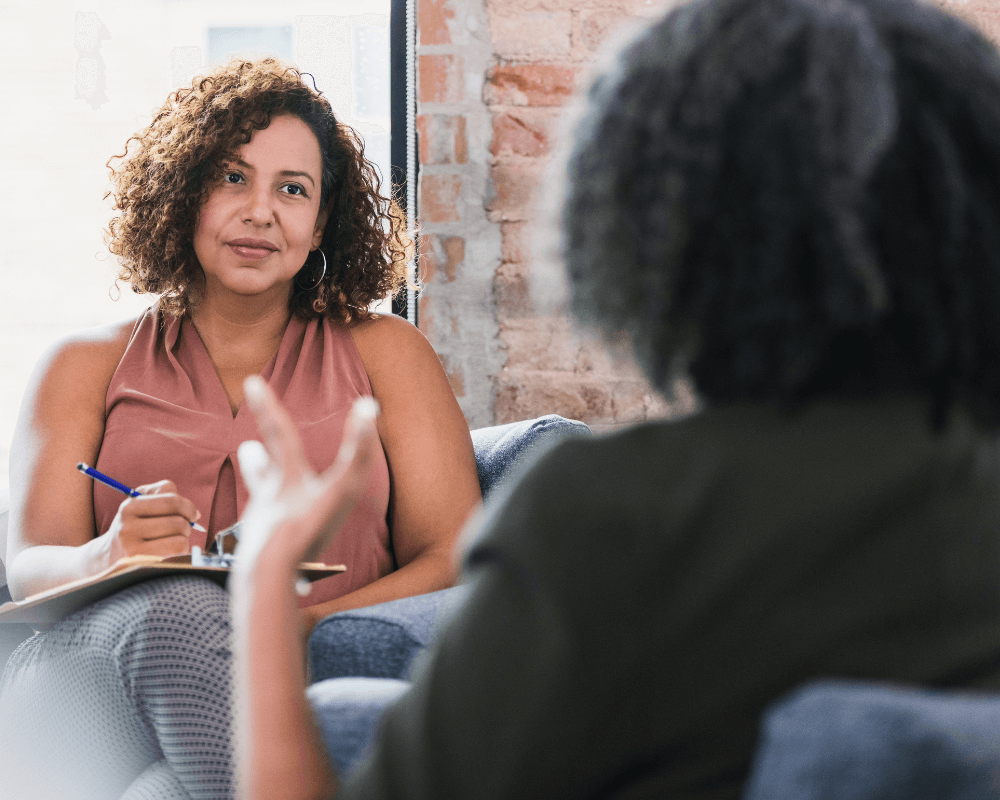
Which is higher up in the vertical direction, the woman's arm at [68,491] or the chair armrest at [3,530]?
the woman's arm at [68,491]

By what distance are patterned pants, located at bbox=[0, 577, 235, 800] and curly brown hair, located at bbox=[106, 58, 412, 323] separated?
65cm

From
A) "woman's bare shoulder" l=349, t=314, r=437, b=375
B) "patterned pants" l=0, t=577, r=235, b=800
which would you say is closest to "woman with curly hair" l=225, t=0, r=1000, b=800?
"patterned pants" l=0, t=577, r=235, b=800

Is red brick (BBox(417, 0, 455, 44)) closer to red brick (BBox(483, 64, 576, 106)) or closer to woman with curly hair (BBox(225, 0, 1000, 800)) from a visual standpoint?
red brick (BBox(483, 64, 576, 106))

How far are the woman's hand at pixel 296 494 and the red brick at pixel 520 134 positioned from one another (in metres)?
1.26

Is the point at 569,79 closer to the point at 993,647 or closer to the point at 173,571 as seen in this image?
the point at 173,571

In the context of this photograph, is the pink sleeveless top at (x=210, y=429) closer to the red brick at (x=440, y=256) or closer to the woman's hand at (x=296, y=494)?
the red brick at (x=440, y=256)

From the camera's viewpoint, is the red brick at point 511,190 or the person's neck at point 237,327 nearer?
the person's neck at point 237,327

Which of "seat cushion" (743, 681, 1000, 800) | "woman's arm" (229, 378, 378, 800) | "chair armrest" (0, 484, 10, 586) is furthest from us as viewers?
"chair armrest" (0, 484, 10, 586)

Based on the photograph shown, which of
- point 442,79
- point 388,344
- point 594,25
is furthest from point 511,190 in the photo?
point 388,344

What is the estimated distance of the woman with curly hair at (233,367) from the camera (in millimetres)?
1269

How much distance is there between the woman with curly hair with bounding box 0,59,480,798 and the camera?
1.27 meters

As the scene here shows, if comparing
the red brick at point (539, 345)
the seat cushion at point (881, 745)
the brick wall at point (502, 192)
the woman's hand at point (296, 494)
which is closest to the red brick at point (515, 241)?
the brick wall at point (502, 192)

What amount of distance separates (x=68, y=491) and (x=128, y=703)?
1.50 ft

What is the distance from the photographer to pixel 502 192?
174 cm
